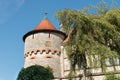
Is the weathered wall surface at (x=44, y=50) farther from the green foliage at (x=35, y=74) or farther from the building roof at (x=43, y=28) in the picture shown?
the green foliage at (x=35, y=74)

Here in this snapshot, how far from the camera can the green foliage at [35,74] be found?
27703mm

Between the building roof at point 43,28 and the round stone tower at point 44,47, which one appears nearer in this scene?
the round stone tower at point 44,47

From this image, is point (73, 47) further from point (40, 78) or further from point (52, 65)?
point (52, 65)

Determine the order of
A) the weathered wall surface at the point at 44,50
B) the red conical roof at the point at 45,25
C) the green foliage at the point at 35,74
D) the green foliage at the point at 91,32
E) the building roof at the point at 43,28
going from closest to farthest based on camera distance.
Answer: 1. the green foliage at the point at 91,32
2. the green foliage at the point at 35,74
3. the weathered wall surface at the point at 44,50
4. the building roof at the point at 43,28
5. the red conical roof at the point at 45,25

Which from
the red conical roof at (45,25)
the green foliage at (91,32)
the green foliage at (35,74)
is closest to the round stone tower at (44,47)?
the red conical roof at (45,25)

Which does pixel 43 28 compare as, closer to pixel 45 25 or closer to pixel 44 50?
pixel 45 25

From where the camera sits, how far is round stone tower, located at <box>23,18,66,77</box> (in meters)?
32.2

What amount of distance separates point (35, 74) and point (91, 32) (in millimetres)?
13391

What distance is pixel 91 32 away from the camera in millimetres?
16078

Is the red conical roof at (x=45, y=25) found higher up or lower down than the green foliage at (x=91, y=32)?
higher up

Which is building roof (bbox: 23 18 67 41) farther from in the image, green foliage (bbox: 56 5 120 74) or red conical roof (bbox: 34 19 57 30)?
green foliage (bbox: 56 5 120 74)

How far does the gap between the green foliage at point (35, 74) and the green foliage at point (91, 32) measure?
1181 cm

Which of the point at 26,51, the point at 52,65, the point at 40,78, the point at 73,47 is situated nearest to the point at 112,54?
the point at 73,47

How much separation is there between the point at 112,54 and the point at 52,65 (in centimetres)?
1792
